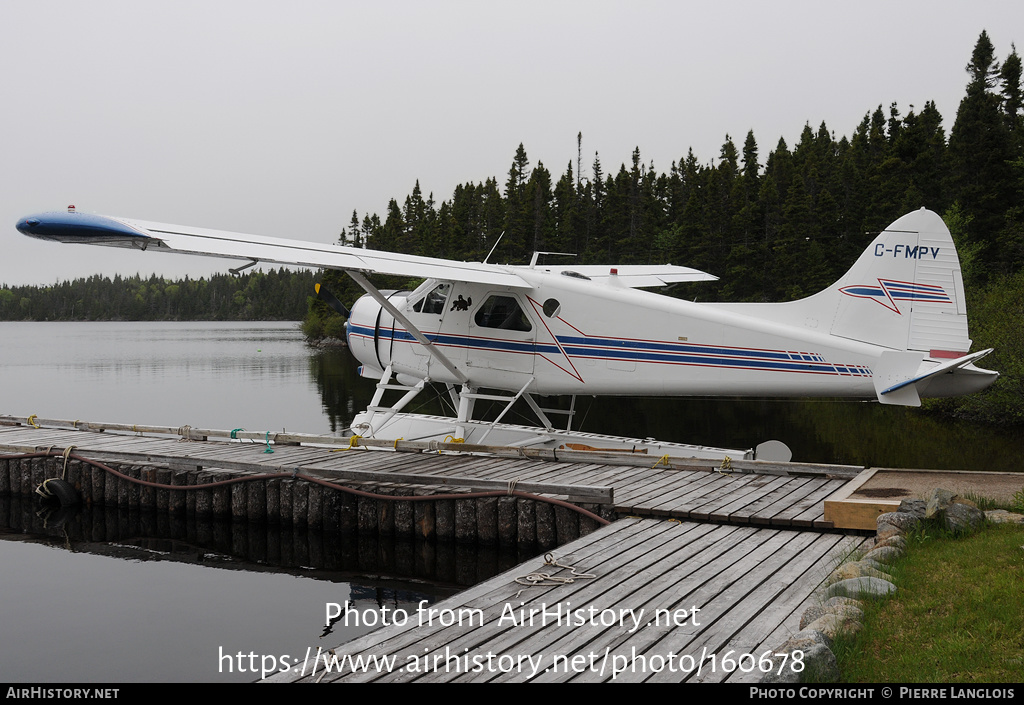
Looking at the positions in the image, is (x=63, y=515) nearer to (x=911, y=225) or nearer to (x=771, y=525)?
(x=771, y=525)

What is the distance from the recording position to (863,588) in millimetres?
3857

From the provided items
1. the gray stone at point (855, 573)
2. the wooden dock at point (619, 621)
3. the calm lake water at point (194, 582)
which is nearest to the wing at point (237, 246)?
the calm lake water at point (194, 582)

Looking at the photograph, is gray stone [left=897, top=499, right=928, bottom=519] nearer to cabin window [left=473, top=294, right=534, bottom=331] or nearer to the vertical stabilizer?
the vertical stabilizer

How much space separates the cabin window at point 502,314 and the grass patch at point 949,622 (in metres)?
6.39

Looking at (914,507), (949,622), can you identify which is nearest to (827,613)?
(949,622)

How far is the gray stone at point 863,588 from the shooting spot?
3811mm

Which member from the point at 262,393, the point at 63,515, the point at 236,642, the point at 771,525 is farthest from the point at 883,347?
the point at 262,393

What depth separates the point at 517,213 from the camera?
6078 centimetres

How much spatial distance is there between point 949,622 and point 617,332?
621cm

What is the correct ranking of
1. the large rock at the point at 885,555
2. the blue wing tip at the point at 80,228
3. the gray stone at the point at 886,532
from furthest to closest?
the blue wing tip at the point at 80,228 → the gray stone at the point at 886,532 → the large rock at the point at 885,555

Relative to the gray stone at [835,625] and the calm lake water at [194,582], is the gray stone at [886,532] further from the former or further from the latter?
the calm lake water at [194,582]

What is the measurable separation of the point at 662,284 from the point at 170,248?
764cm

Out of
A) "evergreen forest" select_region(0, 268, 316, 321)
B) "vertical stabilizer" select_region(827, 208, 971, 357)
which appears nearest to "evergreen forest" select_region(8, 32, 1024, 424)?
"vertical stabilizer" select_region(827, 208, 971, 357)

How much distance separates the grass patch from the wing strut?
274 inches
